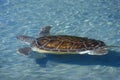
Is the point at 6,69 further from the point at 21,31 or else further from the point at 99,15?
the point at 99,15

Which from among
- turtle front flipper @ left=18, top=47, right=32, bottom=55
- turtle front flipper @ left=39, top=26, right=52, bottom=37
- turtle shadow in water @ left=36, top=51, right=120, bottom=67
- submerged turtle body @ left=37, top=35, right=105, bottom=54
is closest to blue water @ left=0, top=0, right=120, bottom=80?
turtle shadow in water @ left=36, top=51, right=120, bottom=67

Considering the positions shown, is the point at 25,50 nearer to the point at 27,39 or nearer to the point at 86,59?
the point at 27,39

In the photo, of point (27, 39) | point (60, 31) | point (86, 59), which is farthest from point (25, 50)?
point (60, 31)

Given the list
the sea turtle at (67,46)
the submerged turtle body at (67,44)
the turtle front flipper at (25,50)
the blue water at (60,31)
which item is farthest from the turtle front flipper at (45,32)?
the submerged turtle body at (67,44)

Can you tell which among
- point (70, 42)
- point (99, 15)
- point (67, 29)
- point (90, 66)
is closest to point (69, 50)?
point (70, 42)

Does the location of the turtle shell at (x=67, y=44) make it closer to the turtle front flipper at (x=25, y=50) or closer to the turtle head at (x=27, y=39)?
the turtle front flipper at (x=25, y=50)

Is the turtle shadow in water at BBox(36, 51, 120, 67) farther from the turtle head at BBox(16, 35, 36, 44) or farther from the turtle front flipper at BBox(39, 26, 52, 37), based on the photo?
the turtle front flipper at BBox(39, 26, 52, 37)
